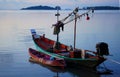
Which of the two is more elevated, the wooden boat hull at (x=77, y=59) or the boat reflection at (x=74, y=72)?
the wooden boat hull at (x=77, y=59)

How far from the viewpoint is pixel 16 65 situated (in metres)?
22.2

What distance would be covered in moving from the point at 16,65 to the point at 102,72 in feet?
19.6

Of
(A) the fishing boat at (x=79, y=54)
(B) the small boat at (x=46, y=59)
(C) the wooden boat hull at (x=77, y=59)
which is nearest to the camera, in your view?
(A) the fishing boat at (x=79, y=54)

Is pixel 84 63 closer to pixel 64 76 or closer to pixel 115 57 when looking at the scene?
pixel 64 76

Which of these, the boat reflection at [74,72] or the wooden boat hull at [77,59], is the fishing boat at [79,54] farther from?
the boat reflection at [74,72]

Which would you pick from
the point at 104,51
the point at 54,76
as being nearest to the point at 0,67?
the point at 54,76

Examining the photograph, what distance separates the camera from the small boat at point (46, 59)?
2102 cm

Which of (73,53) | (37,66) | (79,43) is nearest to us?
(73,53)

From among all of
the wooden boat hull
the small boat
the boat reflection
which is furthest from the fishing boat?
the boat reflection

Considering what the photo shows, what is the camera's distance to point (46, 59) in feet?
72.9

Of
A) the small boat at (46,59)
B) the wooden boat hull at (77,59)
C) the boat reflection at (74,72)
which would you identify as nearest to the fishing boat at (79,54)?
the wooden boat hull at (77,59)

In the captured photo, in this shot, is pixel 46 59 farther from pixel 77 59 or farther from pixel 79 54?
pixel 77 59

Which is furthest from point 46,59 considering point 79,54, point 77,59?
point 77,59

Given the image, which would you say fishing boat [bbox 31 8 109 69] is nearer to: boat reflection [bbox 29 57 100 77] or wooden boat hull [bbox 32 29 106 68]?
wooden boat hull [bbox 32 29 106 68]
